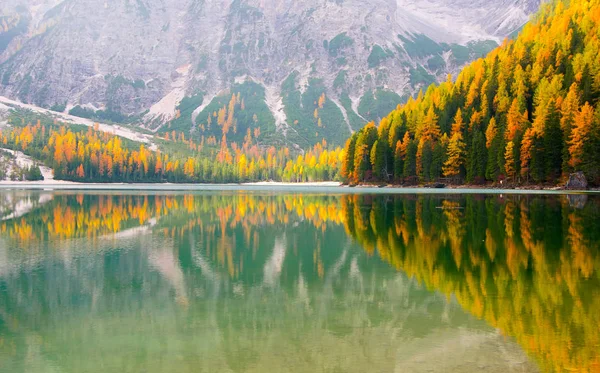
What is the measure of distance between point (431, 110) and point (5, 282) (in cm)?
9933

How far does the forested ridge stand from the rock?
1049 millimetres

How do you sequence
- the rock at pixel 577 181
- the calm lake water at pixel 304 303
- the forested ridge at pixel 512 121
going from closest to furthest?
the calm lake water at pixel 304 303
the rock at pixel 577 181
the forested ridge at pixel 512 121

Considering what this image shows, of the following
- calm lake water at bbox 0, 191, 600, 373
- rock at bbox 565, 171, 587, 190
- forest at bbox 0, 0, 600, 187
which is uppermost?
forest at bbox 0, 0, 600, 187

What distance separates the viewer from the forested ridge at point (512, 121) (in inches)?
3009

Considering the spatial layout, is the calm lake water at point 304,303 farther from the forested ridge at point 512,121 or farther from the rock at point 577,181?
the forested ridge at point 512,121

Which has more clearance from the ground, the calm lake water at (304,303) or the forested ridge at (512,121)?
the forested ridge at (512,121)

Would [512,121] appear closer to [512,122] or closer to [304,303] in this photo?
[512,122]

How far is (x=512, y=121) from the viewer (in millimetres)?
84562

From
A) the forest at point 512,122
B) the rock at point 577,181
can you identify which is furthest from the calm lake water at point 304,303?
the forest at point 512,122

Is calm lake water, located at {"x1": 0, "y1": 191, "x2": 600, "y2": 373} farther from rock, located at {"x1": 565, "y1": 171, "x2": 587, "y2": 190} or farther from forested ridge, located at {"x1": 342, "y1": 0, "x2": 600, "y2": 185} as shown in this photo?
forested ridge, located at {"x1": 342, "y1": 0, "x2": 600, "y2": 185}

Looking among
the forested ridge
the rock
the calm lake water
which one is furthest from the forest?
the calm lake water

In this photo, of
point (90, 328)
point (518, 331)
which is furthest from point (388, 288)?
point (90, 328)

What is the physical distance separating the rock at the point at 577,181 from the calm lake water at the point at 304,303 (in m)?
53.1

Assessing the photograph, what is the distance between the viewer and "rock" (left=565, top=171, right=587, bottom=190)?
7312 centimetres
